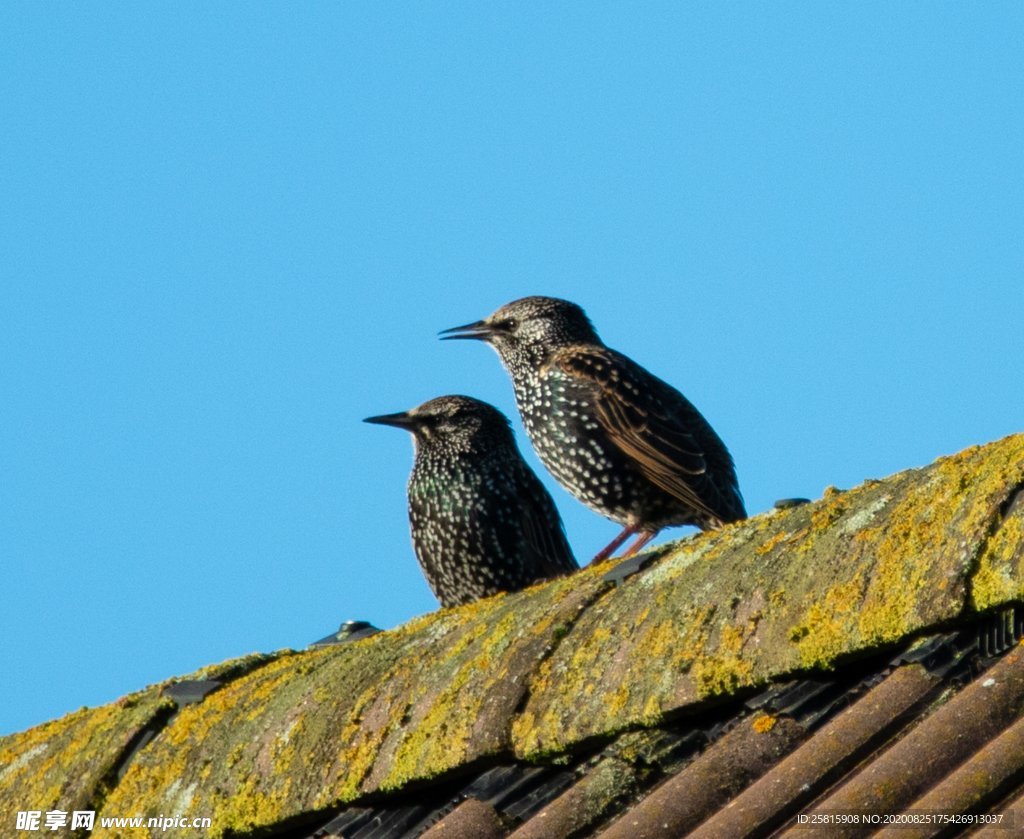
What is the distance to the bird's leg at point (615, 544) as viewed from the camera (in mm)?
7008

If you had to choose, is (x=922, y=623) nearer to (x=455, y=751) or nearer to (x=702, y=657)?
(x=702, y=657)

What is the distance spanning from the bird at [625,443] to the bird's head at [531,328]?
0.53ft

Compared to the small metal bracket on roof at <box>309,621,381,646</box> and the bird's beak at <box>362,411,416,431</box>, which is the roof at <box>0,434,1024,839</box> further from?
the bird's beak at <box>362,411,416,431</box>

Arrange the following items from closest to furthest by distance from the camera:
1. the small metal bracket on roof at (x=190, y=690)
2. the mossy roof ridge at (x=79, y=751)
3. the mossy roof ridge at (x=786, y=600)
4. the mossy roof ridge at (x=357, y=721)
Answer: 1. the mossy roof ridge at (x=786, y=600)
2. the mossy roof ridge at (x=357, y=721)
3. the mossy roof ridge at (x=79, y=751)
4. the small metal bracket on roof at (x=190, y=690)

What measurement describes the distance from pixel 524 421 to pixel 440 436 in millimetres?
323

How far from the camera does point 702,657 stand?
388 centimetres

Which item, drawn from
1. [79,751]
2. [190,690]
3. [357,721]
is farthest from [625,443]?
[357,721]

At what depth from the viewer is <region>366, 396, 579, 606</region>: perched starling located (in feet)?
23.4

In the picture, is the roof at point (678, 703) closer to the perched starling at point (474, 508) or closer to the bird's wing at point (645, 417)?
the perched starling at point (474, 508)

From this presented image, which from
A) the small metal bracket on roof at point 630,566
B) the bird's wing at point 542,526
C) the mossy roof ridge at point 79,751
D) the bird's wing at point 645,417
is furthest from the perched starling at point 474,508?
the small metal bracket on roof at point 630,566

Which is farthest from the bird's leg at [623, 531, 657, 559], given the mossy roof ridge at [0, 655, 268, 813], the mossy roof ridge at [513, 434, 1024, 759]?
the mossy roof ridge at [513, 434, 1024, 759]

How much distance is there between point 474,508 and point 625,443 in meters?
0.59

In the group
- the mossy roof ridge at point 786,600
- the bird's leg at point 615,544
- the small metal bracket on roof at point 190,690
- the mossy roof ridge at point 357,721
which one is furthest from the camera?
the bird's leg at point 615,544

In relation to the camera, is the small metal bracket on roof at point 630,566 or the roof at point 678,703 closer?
the roof at point 678,703
